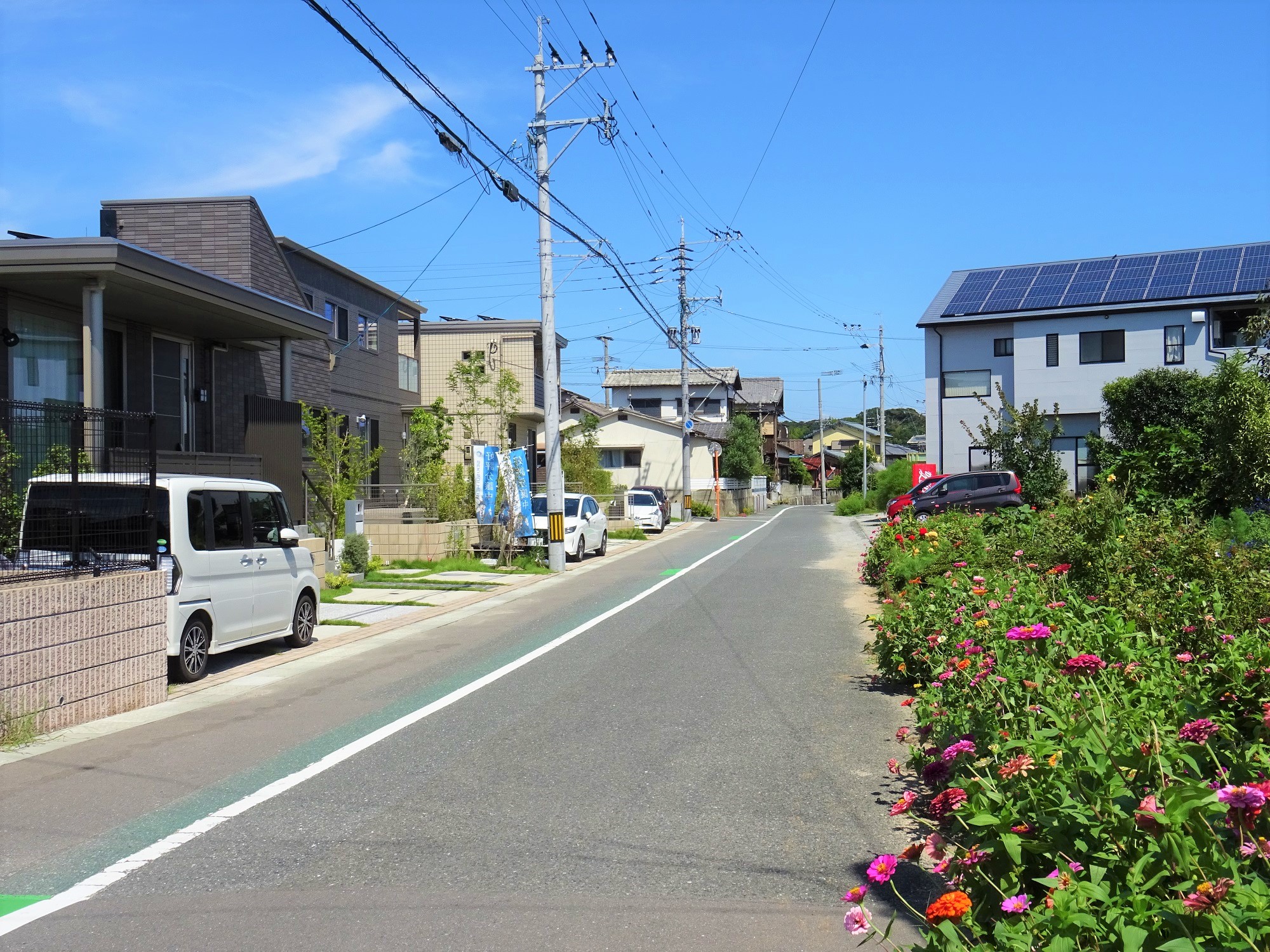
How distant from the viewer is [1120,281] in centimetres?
3816

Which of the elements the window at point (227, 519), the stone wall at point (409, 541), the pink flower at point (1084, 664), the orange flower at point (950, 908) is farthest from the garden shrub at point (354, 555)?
the orange flower at point (950, 908)

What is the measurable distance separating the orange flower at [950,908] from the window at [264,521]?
927 centimetres

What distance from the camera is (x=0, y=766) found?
692cm

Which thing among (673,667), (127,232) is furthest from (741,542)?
(673,667)

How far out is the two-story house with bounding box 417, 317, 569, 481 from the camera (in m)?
39.8

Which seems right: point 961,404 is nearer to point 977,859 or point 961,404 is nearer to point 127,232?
point 127,232

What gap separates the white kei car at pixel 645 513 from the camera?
40.1 m

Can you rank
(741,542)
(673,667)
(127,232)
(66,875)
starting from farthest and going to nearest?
(741,542), (127,232), (673,667), (66,875)

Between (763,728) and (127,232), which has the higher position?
(127,232)

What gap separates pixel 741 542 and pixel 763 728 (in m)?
24.6

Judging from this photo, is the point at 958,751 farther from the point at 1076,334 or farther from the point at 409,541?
the point at 1076,334

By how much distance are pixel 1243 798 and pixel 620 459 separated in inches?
2336

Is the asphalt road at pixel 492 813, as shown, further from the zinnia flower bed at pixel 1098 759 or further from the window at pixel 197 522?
the window at pixel 197 522

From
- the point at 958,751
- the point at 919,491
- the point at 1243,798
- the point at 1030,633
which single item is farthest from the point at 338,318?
the point at 1243,798
